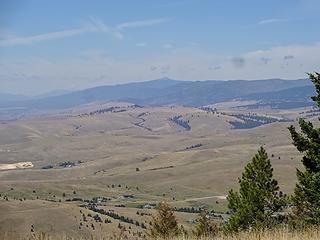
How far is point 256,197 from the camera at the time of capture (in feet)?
136

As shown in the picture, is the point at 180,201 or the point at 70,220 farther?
the point at 180,201

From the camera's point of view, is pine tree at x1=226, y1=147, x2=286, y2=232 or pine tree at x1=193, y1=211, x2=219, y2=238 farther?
pine tree at x1=226, y1=147, x2=286, y2=232

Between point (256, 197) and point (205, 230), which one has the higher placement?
point (205, 230)

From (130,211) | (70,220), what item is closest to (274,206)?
(70,220)

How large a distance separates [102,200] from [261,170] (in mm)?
159447

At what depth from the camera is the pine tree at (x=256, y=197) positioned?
40.8 meters

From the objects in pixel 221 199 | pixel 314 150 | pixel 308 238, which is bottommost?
pixel 221 199

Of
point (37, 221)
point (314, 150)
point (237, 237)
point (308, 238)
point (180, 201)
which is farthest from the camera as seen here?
point (180, 201)

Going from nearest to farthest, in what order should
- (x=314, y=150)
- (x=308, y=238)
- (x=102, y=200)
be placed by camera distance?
1. (x=308, y=238)
2. (x=314, y=150)
3. (x=102, y=200)

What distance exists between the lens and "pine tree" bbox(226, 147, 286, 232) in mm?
40781

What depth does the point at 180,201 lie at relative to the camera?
185m

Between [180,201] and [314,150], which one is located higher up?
[314,150]

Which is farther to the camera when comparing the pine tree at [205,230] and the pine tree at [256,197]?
the pine tree at [256,197]

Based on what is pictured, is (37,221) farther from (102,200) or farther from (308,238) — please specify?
(308,238)
